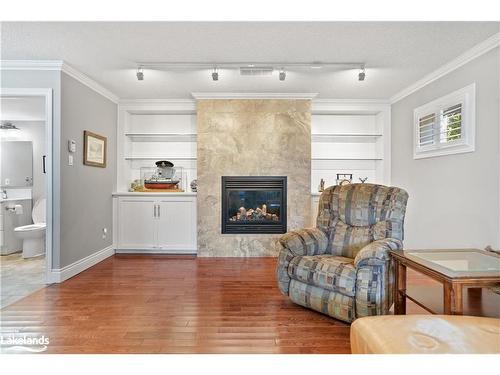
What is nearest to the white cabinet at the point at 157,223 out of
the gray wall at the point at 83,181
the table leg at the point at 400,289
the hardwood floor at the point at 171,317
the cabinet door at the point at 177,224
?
the cabinet door at the point at 177,224

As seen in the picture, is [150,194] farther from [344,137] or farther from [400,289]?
[400,289]

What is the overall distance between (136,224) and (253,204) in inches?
72.1

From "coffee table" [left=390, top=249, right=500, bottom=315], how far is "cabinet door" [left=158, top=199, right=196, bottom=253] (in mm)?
3048

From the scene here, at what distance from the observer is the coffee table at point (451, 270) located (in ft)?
5.32

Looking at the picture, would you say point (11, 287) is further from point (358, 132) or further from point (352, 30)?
point (358, 132)

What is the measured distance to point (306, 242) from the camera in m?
2.66

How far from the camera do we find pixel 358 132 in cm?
502

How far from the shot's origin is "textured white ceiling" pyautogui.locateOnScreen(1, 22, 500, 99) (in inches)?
99.8

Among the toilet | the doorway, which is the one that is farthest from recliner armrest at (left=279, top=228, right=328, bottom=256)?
the toilet

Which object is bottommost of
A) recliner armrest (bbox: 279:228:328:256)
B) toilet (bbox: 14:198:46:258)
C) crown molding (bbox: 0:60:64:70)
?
toilet (bbox: 14:198:46:258)

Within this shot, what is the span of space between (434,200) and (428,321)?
273 centimetres

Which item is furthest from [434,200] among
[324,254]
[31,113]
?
[31,113]
